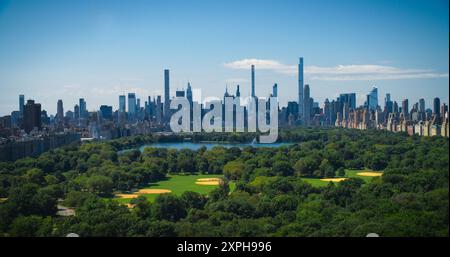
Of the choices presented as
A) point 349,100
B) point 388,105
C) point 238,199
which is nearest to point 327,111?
point 349,100

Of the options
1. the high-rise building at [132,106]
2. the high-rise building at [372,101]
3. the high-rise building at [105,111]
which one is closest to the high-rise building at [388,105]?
the high-rise building at [372,101]

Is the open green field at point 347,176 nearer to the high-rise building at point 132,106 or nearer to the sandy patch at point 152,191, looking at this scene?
the sandy patch at point 152,191

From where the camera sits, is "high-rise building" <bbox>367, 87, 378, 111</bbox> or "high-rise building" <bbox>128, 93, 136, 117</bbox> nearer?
"high-rise building" <bbox>367, 87, 378, 111</bbox>

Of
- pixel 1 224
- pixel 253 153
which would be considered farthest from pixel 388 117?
pixel 1 224

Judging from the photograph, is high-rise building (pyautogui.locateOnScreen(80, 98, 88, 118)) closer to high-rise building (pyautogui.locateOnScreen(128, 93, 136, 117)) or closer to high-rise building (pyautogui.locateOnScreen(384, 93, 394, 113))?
high-rise building (pyautogui.locateOnScreen(128, 93, 136, 117))

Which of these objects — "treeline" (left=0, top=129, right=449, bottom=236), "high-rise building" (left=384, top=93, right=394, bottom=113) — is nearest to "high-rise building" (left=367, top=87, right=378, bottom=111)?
"high-rise building" (left=384, top=93, right=394, bottom=113)

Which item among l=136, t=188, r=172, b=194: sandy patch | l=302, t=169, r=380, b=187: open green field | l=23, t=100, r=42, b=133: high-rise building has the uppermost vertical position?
l=23, t=100, r=42, b=133: high-rise building
